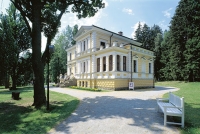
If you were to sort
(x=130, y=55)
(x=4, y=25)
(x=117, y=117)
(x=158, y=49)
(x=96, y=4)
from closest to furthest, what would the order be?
(x=117, y=117) → (x=96, y=4) → (x=4, y=25) → (x=130, y=55) → (x=158, y=49)

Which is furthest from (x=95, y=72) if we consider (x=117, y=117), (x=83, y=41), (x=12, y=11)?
(x=12, y=11)

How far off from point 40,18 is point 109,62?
13343 mm

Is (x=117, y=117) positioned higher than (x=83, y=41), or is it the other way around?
(x=83, y=41)

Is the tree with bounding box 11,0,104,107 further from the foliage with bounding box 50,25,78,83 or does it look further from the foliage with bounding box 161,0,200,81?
the foliage with bounding box 50,25,78,83

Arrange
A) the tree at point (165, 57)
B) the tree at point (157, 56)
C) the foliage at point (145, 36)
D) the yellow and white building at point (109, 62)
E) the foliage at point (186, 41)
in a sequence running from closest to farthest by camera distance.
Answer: the yellow and white building at point (109, 62) < the foliage at point (186, 41) < the tree at point (165, 57) < the tree at point (157, 56) < the foliage at point (145, 36)

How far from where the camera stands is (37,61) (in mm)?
8523

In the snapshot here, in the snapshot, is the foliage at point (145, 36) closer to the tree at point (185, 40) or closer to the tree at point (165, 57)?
the tree at point (165, 57)

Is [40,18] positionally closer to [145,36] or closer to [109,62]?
[109,62]

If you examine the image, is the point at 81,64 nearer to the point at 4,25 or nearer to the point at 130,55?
the point at 130,55

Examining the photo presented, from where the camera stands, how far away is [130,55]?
65.0 ft

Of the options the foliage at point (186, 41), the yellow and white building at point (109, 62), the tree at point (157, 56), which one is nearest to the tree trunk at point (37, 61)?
the yellow and white building at point (109, 62)

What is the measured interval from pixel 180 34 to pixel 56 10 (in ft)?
95.0

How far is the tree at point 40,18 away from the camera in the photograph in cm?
850

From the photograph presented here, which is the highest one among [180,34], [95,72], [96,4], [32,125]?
[180,34]
